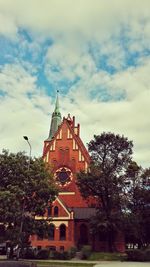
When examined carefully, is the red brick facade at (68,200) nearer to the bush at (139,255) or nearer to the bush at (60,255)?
the bush at (60,255)

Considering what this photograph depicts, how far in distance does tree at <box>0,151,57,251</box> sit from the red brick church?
6.80 m

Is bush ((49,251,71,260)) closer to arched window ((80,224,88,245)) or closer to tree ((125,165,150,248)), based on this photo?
tree ((125,165,150,248))

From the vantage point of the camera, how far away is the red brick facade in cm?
5212

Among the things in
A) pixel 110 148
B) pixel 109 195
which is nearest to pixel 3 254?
pixel 109 195

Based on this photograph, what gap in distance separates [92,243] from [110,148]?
15405 millimetres

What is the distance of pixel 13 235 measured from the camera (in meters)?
36.3

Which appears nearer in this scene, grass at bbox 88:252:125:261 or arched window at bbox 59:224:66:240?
grass at bbox 88:252:125:261

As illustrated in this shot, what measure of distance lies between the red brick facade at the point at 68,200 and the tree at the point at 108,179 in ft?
18.2

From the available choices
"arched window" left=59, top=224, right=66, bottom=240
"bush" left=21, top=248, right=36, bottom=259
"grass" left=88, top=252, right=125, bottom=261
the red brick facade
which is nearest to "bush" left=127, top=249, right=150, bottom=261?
"grass" left=88, top=252, right=125, bottom=261

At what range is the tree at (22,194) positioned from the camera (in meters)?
36.2

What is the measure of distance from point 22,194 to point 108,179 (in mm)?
13703

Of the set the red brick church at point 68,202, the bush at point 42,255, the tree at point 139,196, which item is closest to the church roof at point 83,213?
the red brick church at point 68,202

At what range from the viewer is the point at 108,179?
4631 cm

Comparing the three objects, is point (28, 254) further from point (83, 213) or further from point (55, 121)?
point (55, 121)
